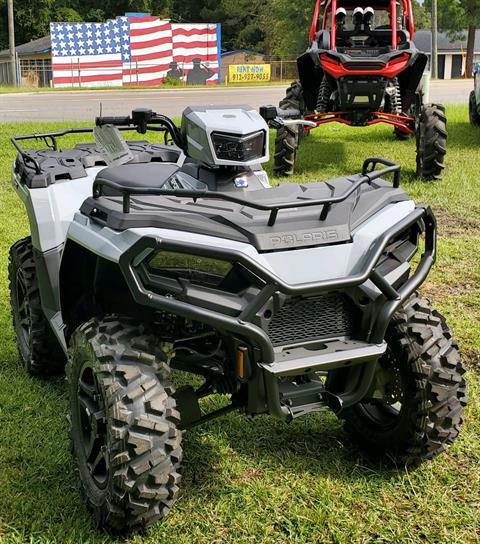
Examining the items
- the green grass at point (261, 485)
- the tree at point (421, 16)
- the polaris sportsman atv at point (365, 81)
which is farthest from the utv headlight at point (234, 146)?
the tree at point (421, 16)

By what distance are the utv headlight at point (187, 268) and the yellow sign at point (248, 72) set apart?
4405 cm

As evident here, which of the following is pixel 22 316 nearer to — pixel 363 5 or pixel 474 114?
pixel 363 5

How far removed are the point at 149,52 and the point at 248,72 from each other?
652 centimetres

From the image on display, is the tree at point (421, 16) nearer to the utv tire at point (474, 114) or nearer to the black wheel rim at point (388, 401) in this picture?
the utv tire at point (474, 114)

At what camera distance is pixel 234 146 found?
2.68m

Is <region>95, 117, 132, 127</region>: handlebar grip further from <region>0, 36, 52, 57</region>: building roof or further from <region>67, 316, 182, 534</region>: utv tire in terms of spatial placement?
A: <region>0, 36, 52, 57</region>: building roof

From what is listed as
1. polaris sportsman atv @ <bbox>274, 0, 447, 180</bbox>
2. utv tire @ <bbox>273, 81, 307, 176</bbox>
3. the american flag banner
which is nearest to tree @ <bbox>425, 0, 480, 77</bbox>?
Answer: the american flag banner

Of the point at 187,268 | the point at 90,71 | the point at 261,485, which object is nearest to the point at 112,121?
the point at 187,268

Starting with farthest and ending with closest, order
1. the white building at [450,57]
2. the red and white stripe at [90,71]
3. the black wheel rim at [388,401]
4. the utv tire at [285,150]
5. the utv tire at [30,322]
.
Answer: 1. the white building at [450,57]
2. the red and white stripe at [90,71]
3. the utv tire at [285,150]
4. the utv tire at [30,322]
5. the black wheel rim at [388,401]

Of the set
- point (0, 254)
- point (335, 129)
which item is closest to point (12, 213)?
point (0, 254)

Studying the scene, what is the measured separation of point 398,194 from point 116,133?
1.17 metres

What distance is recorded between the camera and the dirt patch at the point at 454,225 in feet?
20.9

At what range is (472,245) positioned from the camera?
5926 mm

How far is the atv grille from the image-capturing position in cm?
246
